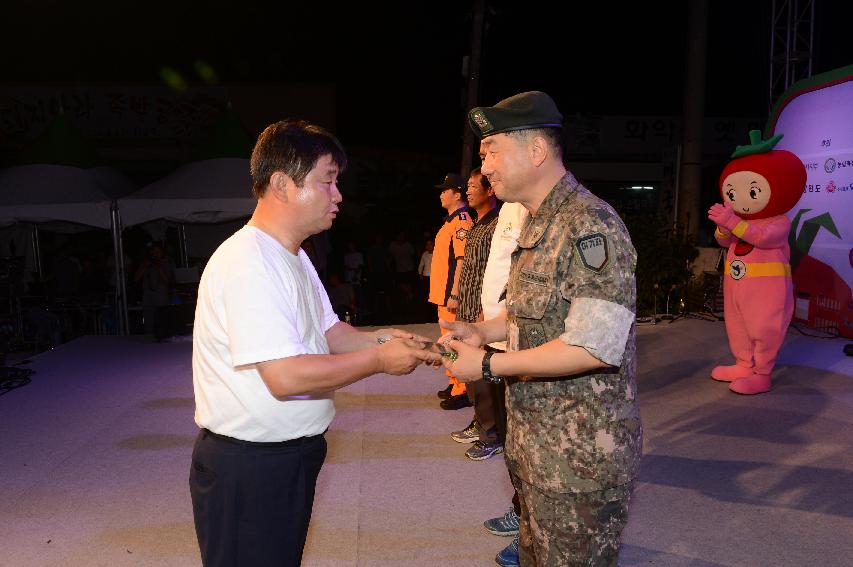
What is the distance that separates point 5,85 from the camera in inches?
639

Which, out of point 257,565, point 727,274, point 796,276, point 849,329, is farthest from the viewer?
point 796,276

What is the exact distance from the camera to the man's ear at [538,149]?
81.7 inches

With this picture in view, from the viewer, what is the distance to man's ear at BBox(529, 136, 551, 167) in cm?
208

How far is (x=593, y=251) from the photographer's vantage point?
188cm

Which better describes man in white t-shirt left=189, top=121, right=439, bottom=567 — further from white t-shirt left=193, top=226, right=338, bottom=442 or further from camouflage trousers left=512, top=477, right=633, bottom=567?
camouflage trousers left=512, top=477, right=633, bottom=567

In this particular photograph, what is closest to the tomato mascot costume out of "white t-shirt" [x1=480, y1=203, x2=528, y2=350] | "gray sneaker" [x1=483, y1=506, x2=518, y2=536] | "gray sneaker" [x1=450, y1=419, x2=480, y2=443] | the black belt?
"gray sneaker" [x1=450, y1=419, x2=480, y2=443]

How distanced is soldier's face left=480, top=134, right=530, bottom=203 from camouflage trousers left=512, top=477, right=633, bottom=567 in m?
0.91

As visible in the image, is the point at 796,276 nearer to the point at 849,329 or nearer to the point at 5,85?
the point at 849,329

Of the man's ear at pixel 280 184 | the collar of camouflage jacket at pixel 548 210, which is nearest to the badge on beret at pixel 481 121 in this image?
the collar of camouflage jacket at pixel 548 210

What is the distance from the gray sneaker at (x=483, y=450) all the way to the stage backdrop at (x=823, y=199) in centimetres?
564

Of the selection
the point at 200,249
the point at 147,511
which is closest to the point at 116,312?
the point at 200,249

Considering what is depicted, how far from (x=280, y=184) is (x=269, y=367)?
525mm

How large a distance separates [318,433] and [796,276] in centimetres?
881

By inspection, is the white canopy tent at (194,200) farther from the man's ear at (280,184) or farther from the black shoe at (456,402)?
the man's ear at (280,184)
